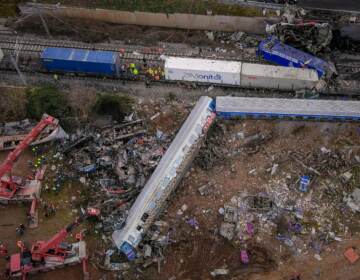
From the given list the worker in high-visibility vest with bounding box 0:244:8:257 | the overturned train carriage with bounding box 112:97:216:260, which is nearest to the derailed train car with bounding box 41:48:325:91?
the overturned train carriage with bounding box 112:97:216:260

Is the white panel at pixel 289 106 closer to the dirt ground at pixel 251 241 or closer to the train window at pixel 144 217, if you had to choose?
the dirt ground at pixel 251 241

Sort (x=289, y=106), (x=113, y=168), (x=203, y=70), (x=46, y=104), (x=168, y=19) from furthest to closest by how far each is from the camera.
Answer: (x=168, y=19) → (x=203, y=70) → (x=46, y=104) → (x=289, y=106) → (x=113, y=168)

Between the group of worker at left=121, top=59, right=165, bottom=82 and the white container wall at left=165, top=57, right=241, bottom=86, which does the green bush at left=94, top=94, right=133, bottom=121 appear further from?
the white container wall at left=165, top=57, right=241, bottom=86

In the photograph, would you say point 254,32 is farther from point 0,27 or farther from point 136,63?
point 0,27

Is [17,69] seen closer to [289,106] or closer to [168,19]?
[168,19]

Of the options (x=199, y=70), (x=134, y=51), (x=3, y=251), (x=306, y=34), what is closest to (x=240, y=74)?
(x=199, y=70)

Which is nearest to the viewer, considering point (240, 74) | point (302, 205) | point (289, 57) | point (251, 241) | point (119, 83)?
point (251, 241)

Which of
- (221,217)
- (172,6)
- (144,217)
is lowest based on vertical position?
(221,217)

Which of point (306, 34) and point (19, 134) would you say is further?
point (306, 34)
